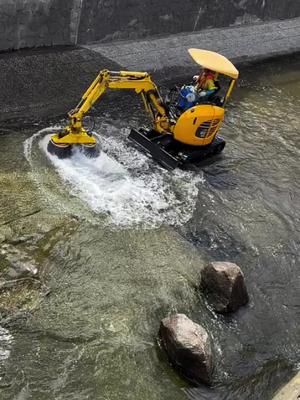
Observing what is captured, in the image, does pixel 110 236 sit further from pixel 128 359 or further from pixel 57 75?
pixel 57 75

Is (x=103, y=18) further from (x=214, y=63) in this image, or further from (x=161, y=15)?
(x=214, y=63)

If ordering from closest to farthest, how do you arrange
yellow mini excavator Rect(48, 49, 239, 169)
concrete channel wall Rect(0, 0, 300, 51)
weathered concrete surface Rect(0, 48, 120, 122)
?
yellow mini excavator Rect(48, 49, 239, 169), weathered concrete surface Rect(0, 48, 120, 122), concrete channel wall Rect(0, 0, 300, 51)

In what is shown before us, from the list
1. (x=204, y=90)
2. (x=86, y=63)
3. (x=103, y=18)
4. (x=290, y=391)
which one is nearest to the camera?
(x=290, y=391)

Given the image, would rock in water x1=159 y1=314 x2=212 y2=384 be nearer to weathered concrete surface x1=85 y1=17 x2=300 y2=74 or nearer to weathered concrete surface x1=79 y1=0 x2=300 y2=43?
weathered concrete surface x1=85 y1=17 x2=300 y2=74

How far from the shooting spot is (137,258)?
7.82 meters

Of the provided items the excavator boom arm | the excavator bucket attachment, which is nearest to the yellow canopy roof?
the excavator boom arm

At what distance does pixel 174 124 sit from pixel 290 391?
565cm

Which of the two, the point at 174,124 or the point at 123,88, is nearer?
the point at 123,88

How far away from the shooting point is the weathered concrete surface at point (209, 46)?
537 inches

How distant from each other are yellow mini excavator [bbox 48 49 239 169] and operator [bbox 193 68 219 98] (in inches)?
3.6

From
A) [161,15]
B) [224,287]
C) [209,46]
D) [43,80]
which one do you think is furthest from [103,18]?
[224,287]

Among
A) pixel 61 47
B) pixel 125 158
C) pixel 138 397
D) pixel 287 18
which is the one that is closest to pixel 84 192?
pixel 125 158

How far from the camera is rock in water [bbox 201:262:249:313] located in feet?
23.6

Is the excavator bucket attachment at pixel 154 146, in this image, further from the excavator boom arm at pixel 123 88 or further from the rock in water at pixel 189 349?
the rock in water at pixel 189 349
